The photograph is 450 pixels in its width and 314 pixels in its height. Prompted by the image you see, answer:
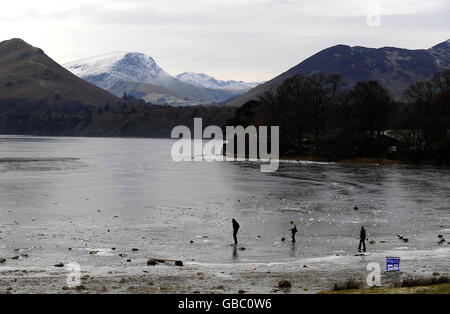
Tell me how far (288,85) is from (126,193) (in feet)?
375

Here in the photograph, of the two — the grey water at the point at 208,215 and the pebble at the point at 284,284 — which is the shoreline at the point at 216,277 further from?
the grey water at the point at 208,215

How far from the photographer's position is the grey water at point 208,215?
40.1 metres

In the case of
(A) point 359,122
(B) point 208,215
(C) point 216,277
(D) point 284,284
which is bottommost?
(B) point 208,215

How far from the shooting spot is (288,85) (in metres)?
180

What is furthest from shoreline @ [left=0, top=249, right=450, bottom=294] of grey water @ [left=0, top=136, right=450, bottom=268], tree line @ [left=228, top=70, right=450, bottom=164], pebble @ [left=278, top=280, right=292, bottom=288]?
tree line @ [left=228, top=70, right=450, bottom=164]

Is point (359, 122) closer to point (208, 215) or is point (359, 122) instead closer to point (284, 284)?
point (208, 215)

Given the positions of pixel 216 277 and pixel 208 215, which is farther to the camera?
pixel 208 215

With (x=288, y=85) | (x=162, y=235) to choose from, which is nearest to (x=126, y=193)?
(x=162, y=235)

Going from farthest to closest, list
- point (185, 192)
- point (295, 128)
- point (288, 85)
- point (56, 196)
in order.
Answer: point (288, 85) → point (295, 128) → point (185, 192) → point (56, 196)

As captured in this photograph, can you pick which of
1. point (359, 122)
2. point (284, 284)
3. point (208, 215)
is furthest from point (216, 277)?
point (359, 122)

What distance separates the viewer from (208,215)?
56750 mm

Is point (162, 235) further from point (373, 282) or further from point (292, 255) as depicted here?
point (373, 282)

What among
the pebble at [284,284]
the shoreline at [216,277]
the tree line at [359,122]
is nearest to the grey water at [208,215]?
the shoreline at [216,277]

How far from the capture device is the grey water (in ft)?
132
